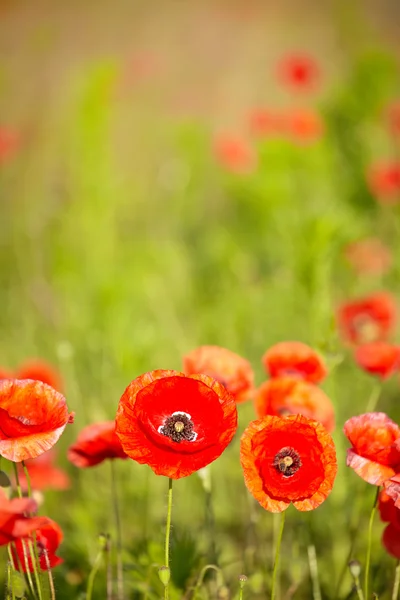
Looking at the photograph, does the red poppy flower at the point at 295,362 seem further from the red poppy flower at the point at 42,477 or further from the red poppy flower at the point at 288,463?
the red poppy flower at the point at 42,477

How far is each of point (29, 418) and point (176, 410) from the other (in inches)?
7.2

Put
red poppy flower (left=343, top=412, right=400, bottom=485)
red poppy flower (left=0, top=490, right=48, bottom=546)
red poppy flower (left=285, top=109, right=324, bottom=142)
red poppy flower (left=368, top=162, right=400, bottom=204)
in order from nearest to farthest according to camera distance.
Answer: red poppy flower (left=0, top=490, right=48, bottom=546), red poppy flower (left=343, top=412, right=400, bottom=485), red poppy flower (left=368, top=162, right=400, bottom=204), red poppy flower (left=285, top=109, right=324, bottom=142)

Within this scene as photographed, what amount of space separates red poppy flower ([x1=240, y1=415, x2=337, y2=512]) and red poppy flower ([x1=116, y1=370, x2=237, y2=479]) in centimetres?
A: 4

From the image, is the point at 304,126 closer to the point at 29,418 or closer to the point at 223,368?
the point at 223,368

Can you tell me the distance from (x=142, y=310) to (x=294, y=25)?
98.5 inches

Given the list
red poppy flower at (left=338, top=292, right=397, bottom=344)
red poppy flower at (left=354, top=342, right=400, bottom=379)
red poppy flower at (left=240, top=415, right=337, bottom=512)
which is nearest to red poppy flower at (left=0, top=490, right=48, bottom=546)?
red poppy flower at (left=240, top=415, right=337, bottom=512)

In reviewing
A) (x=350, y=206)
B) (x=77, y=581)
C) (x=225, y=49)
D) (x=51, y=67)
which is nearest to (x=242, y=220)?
(x=350, y=206)

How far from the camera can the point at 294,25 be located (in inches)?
171

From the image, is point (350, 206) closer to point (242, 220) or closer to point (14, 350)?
point (242, 220)

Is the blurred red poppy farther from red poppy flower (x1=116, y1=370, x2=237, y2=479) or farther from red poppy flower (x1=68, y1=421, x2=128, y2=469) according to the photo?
red poppy flower (x1=116, y1=370, x2=237, y2=479)

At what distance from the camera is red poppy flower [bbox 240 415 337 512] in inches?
31.8

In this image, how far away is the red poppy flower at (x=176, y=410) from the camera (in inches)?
31.0

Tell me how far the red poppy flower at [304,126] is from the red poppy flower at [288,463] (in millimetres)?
2358

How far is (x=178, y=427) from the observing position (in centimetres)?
86
